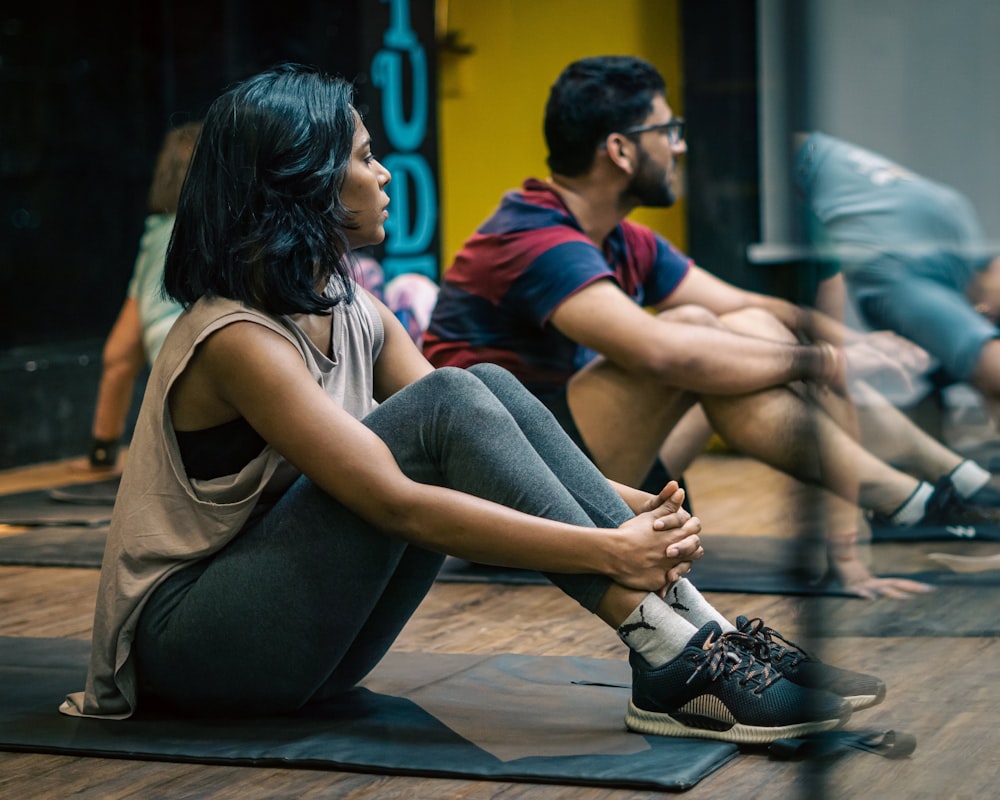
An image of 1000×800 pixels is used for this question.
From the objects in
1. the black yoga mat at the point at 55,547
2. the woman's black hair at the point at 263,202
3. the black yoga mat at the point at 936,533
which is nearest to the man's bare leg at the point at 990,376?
the woman's black hair at the point at 263,202

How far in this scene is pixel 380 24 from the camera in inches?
197

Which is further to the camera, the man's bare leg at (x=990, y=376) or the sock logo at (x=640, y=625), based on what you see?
the sock logo at (x=640, y=625)

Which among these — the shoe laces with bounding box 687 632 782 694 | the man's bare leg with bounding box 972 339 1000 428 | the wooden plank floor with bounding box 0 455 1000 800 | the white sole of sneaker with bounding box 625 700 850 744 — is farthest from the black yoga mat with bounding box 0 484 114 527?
the man's bare leg with bounding box 972 339 1000 428

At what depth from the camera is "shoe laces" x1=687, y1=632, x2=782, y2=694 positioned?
1.85 m

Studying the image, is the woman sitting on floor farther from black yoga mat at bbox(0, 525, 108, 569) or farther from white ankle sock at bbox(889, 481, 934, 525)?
black yoga mat at bbox(0, 525, 108, 569)

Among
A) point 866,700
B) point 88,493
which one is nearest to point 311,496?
point 866,700

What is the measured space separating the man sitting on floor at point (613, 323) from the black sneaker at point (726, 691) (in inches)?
30.5

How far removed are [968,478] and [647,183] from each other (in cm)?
86

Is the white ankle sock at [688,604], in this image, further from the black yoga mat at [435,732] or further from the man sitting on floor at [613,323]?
the man sitting on floor at [613,323]

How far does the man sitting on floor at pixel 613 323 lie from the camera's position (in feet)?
9.46

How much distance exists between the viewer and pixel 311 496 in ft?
6.22

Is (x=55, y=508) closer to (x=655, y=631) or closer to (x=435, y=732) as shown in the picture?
(x=435, y=732)

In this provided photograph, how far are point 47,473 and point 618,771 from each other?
3.60 m

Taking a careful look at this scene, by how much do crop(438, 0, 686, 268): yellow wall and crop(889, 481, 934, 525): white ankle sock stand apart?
7.27ft
